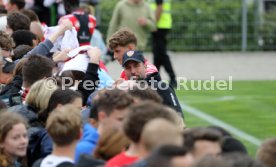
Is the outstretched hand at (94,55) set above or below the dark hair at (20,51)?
above

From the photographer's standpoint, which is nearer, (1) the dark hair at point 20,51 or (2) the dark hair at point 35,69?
(2) the dark hair at point 35,69

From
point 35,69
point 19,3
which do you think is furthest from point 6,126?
point 19,3

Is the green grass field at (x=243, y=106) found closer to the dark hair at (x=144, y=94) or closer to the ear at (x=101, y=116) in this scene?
the dark hair at (x=144, y=94)

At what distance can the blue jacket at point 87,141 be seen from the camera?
23.1 ft

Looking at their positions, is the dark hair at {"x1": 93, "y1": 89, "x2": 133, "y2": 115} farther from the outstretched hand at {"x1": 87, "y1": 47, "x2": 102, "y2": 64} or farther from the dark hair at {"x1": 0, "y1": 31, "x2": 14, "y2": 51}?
the dark hair at {"x1": 0, "y1": 31, "x2": 14, "y2": 51}

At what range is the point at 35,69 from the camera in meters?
9.41

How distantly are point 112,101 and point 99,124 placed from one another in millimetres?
181

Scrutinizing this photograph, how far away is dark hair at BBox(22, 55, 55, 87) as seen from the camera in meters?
9.41

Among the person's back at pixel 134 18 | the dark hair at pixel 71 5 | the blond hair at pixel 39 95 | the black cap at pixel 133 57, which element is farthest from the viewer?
the person's back at pixel 134 18

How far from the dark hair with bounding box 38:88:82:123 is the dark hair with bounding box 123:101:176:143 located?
6.23 ft

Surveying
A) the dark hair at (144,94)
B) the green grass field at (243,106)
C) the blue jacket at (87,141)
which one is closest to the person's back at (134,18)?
the green grass field at (243,106)

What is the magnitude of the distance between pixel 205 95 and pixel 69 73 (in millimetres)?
8708

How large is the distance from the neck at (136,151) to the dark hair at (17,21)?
6.57 meters

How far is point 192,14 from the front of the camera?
24.7 m
